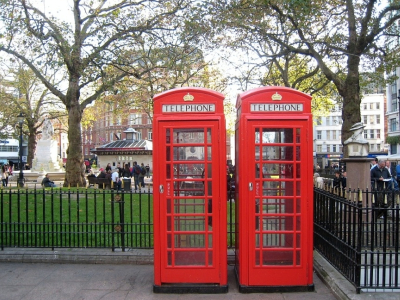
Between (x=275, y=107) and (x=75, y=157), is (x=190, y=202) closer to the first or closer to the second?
(x=275, y=107)

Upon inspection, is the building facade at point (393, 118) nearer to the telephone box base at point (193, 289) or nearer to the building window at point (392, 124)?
the building window at point (392, 124)

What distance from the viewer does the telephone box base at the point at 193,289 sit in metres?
5.28

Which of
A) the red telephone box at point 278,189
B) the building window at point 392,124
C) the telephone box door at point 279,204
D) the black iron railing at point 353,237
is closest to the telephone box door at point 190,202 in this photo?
the red telephone box at point 278,189

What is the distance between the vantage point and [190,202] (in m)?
5.33

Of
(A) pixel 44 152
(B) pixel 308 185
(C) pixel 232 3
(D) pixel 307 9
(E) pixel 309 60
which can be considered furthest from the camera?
(A) pixel 44 152

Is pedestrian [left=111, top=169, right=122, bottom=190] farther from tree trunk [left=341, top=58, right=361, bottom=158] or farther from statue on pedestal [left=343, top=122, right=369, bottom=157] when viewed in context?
Result: statue on pedestal [left=343, top=122, right=369, bottom=157]

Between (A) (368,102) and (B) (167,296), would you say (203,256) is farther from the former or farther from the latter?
(A) (368,102)

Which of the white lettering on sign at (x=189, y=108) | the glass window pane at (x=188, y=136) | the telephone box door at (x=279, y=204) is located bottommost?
the telephone box door at (x=279, y=204)

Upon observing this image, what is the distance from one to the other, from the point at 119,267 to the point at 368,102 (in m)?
73.7

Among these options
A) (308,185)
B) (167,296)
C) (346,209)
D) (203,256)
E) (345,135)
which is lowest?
(167,296)

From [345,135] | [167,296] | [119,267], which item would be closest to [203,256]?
[167,296]

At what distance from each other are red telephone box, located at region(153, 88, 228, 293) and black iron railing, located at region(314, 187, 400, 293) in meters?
1.64

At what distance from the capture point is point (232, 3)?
13.4 meters

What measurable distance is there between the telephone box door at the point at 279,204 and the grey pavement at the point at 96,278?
33 centimetres
